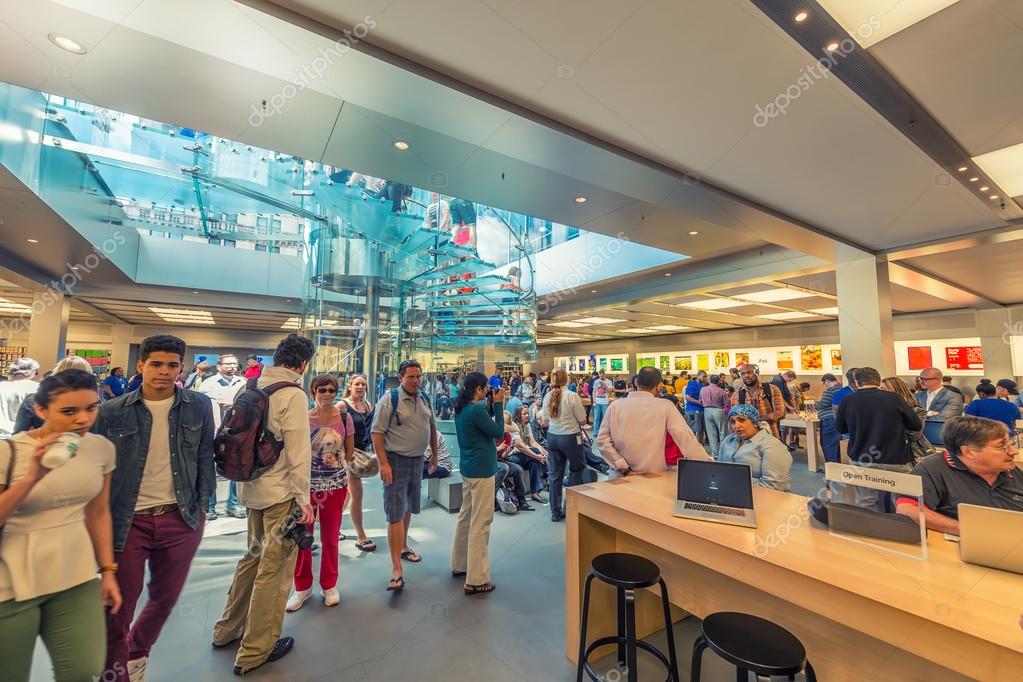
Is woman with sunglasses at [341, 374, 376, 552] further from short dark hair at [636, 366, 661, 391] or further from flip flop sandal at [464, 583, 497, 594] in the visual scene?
short dark hair at [636, 366, 661, 391]

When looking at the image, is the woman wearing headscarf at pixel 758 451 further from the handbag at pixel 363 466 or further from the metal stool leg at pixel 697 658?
the handbag at pixel 363 466

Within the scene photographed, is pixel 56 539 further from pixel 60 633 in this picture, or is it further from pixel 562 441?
pixel 562 441

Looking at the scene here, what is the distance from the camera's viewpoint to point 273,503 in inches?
86.1

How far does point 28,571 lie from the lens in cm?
131

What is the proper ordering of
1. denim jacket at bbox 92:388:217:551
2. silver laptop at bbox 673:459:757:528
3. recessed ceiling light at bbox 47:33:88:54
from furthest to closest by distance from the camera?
recessed ceiling light at bbox 47:33:88:54
silver laptop at bbox 673:459:757:528
denim jacket at bbox 92:388:217:551

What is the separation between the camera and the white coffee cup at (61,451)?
134cm

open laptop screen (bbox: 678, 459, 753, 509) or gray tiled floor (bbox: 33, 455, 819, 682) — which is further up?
open laptop screen (bbox: 678, 459, 753, 509)

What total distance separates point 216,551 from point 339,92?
3.79 m

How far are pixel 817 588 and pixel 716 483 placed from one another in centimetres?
69

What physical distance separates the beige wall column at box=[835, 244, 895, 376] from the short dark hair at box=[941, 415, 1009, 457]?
4.02 meters

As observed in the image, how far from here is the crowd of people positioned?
138 cm

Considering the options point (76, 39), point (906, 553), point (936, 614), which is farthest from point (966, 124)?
point (76, 39)

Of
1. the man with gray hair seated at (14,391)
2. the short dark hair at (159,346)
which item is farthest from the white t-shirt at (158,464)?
the man with gray hair seated at (14,391)

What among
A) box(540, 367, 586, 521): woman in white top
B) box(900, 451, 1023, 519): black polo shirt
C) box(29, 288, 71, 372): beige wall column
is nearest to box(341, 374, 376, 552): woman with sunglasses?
box(540, 367, 586, 521): woman in white top
